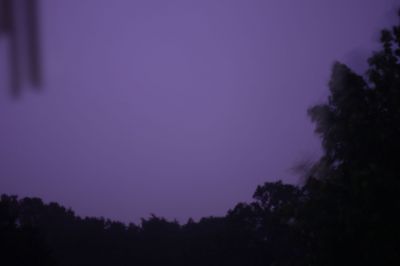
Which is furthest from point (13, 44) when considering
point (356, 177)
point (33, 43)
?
point (356, 177)

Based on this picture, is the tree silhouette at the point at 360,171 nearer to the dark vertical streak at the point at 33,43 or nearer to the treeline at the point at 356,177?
the treeline at the point at 356,177

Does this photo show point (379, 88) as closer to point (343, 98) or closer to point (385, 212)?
point (343, 98)

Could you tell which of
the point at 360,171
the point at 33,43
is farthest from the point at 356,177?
the point at 33,43

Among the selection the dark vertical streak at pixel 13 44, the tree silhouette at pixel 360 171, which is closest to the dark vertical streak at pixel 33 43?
the dark vertical streak at pixel 13 44

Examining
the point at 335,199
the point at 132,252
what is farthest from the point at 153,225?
the point at 335,199

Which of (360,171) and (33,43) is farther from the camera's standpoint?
(360,171)

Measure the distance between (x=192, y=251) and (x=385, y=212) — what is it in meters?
40.4

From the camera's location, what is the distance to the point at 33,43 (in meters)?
2.96

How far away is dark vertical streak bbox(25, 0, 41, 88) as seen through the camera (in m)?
2.89

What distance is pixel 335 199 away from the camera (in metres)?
13.0

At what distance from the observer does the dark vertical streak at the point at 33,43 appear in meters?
2.89

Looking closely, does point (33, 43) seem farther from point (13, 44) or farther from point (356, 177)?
point (356, 177)

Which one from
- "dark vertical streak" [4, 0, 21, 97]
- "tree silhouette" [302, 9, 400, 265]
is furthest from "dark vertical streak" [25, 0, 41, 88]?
"tree silhouette" [302, 9, 400, 265]

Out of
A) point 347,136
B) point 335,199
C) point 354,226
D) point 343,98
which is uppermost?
point 343,98
